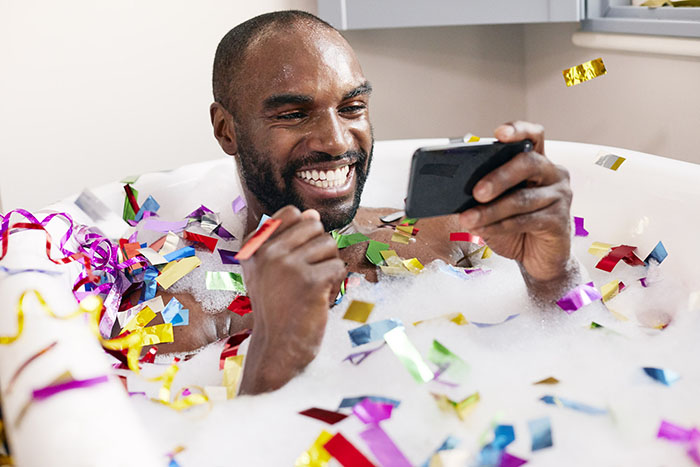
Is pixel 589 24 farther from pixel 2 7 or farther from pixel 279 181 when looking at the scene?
pixel 2 7

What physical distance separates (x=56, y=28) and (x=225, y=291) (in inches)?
51.1

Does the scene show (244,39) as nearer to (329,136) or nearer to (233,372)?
(329,136)

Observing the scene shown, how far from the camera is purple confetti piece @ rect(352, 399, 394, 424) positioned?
101 cm

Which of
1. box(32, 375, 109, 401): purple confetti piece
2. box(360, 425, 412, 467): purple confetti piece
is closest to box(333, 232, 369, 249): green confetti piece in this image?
box(360, 425, 412, 467): purple confetti piece

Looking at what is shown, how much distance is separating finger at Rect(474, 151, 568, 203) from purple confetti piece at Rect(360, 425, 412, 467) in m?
0.32

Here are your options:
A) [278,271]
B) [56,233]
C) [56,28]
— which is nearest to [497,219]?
[278,271]

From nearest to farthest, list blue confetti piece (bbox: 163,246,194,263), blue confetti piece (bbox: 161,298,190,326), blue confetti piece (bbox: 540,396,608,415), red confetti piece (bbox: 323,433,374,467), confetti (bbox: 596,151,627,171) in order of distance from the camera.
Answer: red confetti piece (bbox: 323,433,374,467) → blue confetti piece (bbox: 540,396,608,415) → blue confetti piece (bbox: 161,298,190,326) → blue confetti piece (bbox: 163,246,194,263) → confetti (bbox: 596,151,627,171)

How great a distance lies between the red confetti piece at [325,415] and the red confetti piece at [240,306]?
366 mm

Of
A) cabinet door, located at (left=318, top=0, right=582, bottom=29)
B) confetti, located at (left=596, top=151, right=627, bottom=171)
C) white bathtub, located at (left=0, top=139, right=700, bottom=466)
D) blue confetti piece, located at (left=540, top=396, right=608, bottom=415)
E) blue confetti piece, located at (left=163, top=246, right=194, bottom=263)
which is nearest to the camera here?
white bathtub, located at (left=0, top=139, right=700, bottom=466)

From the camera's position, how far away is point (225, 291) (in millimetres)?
1438

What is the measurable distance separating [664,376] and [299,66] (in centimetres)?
76

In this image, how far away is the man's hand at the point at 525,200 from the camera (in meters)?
1.03

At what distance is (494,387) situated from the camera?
1.09 meters

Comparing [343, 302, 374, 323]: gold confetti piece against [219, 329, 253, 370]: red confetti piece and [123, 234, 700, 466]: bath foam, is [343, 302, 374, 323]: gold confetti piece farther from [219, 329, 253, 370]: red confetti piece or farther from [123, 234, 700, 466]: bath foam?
[219, 329, 253, 370]: red confetti piece
